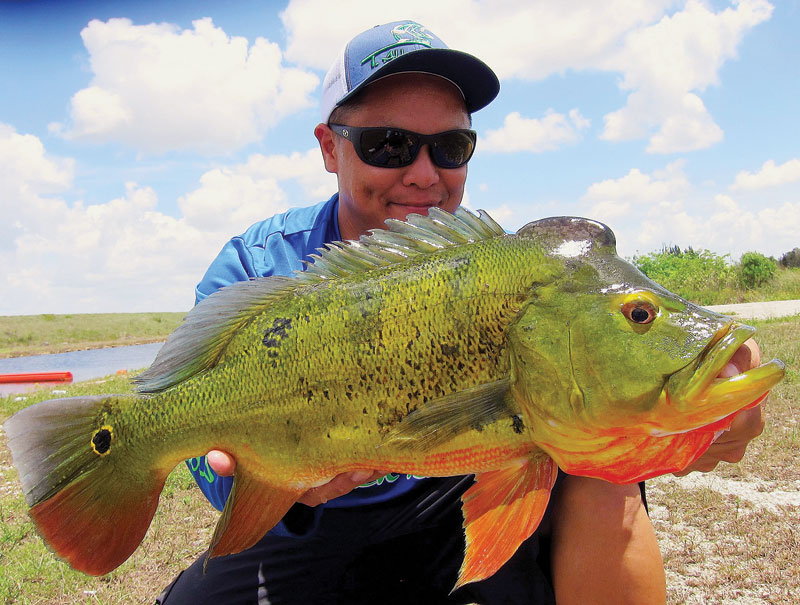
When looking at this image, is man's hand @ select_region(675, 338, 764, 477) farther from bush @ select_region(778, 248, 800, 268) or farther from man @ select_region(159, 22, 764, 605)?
bush @ select_region(778, 248, 800, 268)

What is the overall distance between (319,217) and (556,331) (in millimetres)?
2003

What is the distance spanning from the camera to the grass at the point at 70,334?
43.8 m

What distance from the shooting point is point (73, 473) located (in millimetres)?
2043

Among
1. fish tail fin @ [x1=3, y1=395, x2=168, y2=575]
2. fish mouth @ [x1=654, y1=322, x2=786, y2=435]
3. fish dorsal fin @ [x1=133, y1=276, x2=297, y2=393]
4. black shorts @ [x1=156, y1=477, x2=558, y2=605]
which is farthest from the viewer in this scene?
black shorts @ [x1=156, y1=477, x2=558, y2=605]

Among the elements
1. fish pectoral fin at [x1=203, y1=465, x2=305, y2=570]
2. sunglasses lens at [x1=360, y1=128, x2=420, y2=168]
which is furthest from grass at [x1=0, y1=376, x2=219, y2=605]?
sunglasses lens at [x1=360, y1=128, x2=420, y2=168]

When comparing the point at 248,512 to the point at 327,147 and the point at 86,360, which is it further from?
the point at 86,360

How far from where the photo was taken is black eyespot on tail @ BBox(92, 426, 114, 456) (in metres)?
2.05

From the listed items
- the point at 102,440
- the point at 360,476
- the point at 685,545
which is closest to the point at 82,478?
the point at 102,440

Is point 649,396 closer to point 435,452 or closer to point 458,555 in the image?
point 435,452

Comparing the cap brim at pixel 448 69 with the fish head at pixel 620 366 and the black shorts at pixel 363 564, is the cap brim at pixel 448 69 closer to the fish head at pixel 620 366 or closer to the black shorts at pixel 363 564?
the fish head at pixel 620 366

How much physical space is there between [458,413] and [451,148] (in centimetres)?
181

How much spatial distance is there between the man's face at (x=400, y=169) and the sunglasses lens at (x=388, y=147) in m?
0.04

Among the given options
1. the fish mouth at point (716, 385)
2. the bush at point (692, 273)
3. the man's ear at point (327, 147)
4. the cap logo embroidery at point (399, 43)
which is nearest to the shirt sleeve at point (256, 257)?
the man's ear at point (327, 147)

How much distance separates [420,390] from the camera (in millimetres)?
1826
